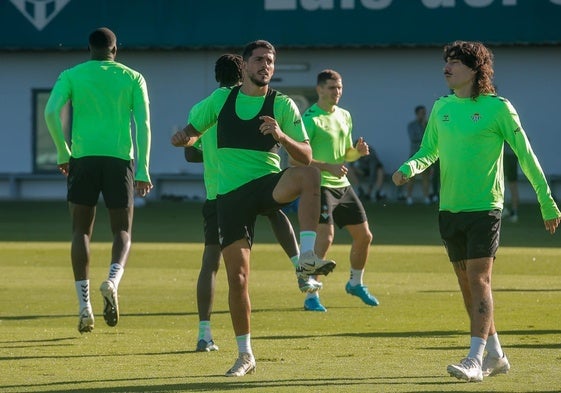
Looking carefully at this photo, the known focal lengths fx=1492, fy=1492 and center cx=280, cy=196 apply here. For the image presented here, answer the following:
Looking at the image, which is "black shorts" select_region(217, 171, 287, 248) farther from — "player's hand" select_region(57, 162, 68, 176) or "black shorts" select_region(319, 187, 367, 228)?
"black shorts" select_region(319, 187, 367, 228)

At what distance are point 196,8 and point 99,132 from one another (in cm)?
2436

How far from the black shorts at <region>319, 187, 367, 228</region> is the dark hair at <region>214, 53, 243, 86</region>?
3.82 m

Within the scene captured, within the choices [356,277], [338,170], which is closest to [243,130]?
[338,170]

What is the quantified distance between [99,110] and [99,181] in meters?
0.59

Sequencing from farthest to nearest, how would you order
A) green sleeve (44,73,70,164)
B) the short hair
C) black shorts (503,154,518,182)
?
black shorts (503,154,518,182) → the short hair → green sleeve (44,73,70,164)

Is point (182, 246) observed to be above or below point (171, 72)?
below

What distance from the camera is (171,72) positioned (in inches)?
1474

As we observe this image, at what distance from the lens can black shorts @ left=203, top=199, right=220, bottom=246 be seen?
1152 cm

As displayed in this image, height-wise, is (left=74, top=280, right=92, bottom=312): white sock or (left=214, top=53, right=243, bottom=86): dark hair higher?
(left=214, top=53, right=243, bottom=86): dark hair

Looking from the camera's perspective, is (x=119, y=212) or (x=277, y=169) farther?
(x=119, y=212)

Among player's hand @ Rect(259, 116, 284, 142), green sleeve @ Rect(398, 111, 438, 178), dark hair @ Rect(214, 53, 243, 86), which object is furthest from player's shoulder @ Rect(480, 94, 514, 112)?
dark hair @ Rect(214, 53, 243, 86)

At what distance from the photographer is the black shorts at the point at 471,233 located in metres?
9.45

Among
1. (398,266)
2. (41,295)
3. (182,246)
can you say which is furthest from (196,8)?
(41,295)

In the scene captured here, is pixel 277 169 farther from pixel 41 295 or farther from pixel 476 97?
pixel 41 295
